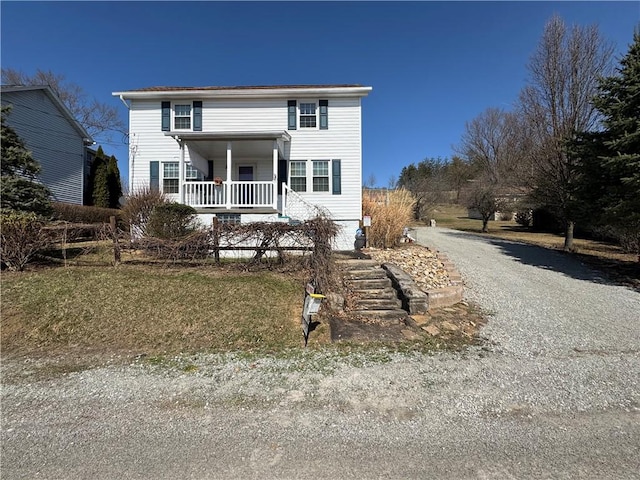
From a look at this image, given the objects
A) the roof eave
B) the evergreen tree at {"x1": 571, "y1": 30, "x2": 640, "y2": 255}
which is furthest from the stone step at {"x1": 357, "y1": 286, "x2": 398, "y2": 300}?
the roof eave

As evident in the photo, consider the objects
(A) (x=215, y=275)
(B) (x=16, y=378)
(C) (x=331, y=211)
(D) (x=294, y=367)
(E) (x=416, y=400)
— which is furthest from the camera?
(C) (x=331, y=211)

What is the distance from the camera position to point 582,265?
11.2 metres

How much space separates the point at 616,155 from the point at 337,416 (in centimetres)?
1125

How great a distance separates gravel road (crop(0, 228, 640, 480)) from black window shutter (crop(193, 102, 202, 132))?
499 inches

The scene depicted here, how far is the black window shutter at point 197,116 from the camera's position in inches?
579

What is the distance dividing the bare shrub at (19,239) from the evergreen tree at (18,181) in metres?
1.80

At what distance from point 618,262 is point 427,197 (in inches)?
777

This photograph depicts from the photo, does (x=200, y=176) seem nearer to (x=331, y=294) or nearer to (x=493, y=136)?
(x=331, y=294)

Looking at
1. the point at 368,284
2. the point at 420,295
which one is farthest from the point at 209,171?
the point at 420,295

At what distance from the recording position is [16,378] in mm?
3744

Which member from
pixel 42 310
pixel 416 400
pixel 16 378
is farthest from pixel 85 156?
pixel 416 400

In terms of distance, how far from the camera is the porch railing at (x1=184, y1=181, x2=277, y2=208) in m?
12.6

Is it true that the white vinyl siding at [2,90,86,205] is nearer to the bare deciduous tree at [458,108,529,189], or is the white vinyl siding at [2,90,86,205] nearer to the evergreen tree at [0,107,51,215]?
the evergreen tree at [0,107,51,215]

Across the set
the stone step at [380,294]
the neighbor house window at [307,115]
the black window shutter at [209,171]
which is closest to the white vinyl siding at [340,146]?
the neighbor house window at [307,115]
